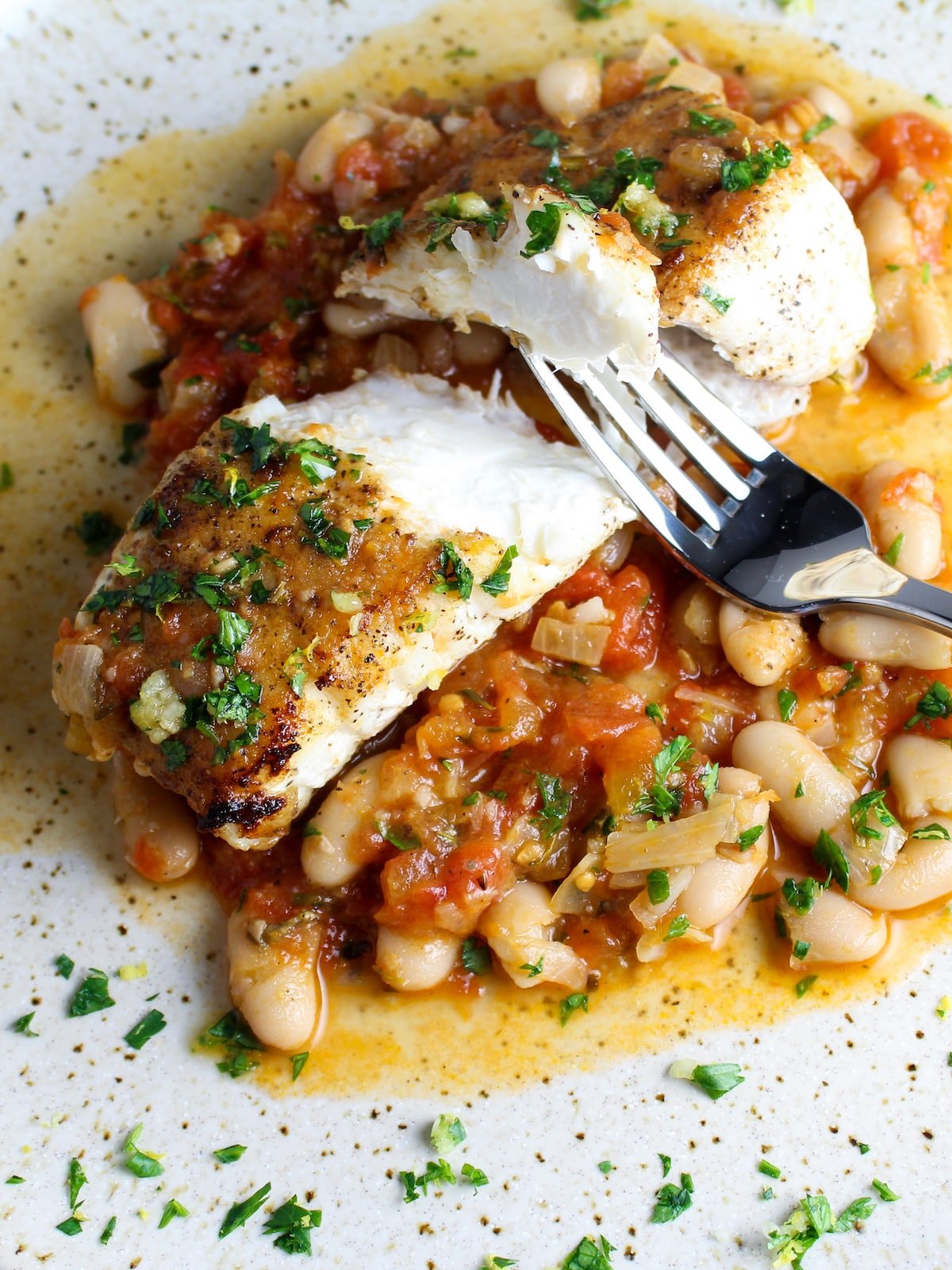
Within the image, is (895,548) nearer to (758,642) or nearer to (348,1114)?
(758,642)


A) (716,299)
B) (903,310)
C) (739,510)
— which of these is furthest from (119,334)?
(903,310)

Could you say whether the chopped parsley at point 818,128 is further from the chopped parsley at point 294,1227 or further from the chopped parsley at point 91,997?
the chopped parsley at point 294,1227

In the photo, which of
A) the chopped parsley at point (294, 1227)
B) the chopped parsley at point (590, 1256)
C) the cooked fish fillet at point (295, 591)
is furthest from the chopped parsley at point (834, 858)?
the chopped parsley at point (294, 1227)

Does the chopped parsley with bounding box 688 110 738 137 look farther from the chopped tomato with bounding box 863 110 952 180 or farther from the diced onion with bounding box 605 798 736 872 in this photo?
the diced onion with bounding box 605 798 736 872

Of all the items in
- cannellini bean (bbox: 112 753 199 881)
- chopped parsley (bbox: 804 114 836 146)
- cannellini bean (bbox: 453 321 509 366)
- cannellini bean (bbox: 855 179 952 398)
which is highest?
chopped parsley (bbox: 804 114 836 146)

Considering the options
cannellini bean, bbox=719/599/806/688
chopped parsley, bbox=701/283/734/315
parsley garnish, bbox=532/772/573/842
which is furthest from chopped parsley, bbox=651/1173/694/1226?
chopped parsley, bbox=701/283/734/315
